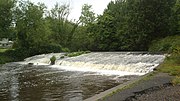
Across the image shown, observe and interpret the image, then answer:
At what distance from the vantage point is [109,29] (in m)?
54.2

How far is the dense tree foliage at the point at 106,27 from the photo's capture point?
141 feet

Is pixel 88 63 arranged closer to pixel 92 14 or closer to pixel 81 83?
pixel 81 83

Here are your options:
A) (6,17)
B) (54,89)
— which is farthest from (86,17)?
(54,89)

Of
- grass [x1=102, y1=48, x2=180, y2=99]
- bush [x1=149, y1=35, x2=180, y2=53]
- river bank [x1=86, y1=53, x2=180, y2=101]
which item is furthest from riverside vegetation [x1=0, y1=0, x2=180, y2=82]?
river bank [x1=86, y1=53, x2=180, y2=101]

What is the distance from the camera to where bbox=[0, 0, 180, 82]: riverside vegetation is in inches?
1684

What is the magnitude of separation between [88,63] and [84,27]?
120 feet

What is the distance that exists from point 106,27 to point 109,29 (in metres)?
0.87

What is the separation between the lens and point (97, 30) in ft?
184

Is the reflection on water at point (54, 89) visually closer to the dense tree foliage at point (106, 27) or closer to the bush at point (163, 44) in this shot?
the bush at point (163, 44)

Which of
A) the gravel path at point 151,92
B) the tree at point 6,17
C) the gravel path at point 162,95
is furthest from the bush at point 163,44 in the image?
the gravel path at point 162,95

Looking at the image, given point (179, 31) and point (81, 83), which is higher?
point (179, 31)

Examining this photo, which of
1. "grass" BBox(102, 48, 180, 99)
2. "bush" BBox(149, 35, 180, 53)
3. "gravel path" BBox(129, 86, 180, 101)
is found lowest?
"gravel path" BBox(129, 86, 180, 101)

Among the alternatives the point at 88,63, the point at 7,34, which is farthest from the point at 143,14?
the point at 7,34

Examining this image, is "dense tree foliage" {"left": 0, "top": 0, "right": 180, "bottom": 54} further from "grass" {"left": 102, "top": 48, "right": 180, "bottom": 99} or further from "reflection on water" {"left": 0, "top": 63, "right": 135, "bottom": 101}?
"reflection on water" {"left": 0, "top": 63, "right": 135, "bottom": 101}
